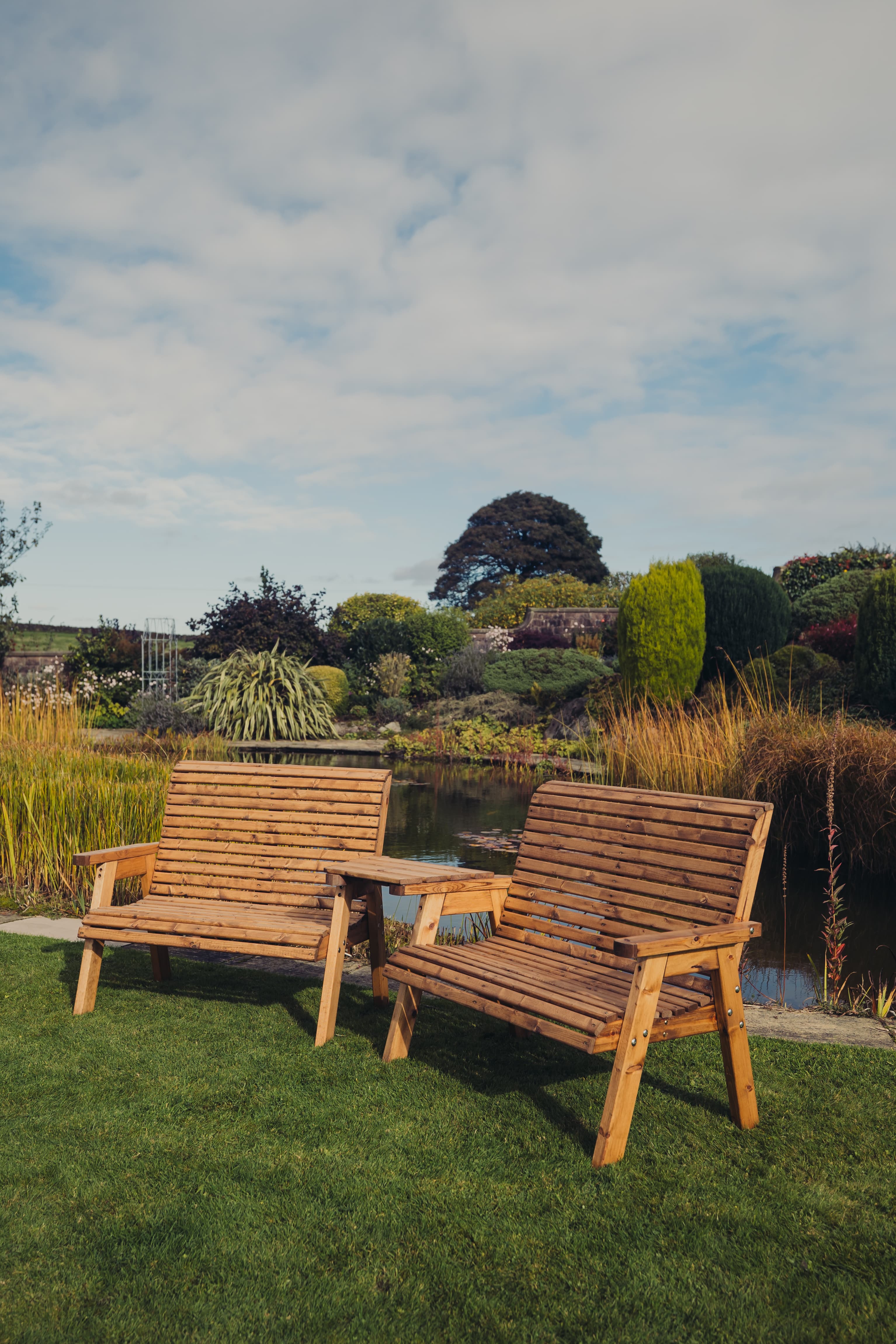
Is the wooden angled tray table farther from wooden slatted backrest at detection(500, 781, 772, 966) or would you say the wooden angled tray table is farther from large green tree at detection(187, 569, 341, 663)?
large green tree at detection(187, 569, 341, 663)

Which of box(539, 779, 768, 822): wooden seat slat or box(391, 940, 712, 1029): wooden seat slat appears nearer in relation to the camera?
box(391, 940, 712, 1029): wooden seat slat

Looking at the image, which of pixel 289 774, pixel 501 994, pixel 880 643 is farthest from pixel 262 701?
pixel 501 994

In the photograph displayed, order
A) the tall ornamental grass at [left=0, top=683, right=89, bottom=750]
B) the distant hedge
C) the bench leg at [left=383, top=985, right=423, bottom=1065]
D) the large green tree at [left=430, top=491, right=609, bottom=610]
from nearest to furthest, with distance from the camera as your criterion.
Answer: the bench leg at [left=383, top=985, right=423, bottom=1065] → the tall ornamental grass at [left=0, top=683, right=89, bottom=750] → the distant hedge → the large green tree at [left=430, top=491, right=609, bottom=610]

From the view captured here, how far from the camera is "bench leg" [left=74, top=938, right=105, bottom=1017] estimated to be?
3.59m

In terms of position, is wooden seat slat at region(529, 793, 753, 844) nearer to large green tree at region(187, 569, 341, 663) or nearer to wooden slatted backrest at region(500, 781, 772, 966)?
wooden slatted backrest at region(500, 781, 772, 966)

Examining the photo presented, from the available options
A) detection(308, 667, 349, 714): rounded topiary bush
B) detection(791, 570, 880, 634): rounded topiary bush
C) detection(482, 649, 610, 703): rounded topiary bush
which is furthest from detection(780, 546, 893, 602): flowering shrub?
detection(308, 667, 349, 714): rounded topiary bush

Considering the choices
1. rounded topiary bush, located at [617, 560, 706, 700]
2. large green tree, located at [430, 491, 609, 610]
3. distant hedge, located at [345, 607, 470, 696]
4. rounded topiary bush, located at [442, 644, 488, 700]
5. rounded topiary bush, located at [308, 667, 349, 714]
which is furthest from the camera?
large green tree, located at [430, 491, 609, 610]

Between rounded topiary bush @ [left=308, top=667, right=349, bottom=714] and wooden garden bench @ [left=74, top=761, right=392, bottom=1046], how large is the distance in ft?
49.8

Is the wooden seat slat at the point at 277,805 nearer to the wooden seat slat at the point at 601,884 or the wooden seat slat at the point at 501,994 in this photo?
the wooden seat slat at the point at 601,884

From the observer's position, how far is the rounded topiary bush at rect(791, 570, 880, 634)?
18.2 metres

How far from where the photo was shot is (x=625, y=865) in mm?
3234

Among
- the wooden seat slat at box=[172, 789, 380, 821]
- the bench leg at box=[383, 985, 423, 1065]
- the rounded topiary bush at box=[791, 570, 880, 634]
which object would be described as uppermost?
the rounded topiary bush at box=[791, 570, 880, 634]

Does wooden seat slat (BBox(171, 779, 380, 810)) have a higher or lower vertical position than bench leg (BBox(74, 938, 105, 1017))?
higher

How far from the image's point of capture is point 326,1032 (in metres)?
3.27
